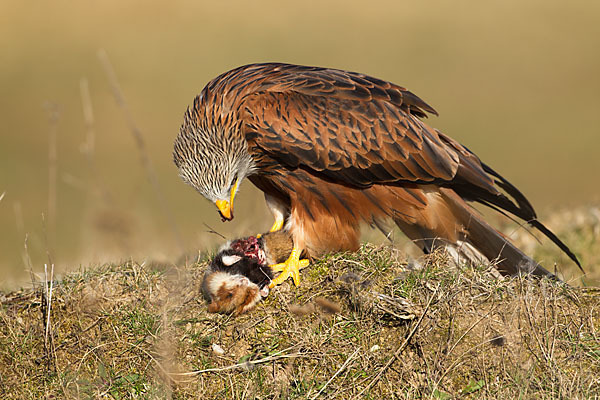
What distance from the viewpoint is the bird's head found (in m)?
5.12

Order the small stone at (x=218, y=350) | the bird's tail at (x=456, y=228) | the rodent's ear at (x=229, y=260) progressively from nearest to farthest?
1. the small stone at (x=218, y=350)
2. the rodent's ear at (x=229, y=260)
3. the bird's tail at (x=456, y=228)

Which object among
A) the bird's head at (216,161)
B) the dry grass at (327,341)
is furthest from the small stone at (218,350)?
the bird's head at (216,161)

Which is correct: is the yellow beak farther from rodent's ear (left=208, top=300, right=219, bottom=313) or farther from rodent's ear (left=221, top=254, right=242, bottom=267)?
rodent's ear (left=208, top=300, right=219, bottom=313)

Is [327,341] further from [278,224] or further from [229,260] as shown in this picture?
[278,224]

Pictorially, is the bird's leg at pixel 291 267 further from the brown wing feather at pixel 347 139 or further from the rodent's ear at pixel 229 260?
the brown wing feather at pixel 347 139

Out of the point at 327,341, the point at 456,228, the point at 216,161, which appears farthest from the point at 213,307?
the point at 456,228

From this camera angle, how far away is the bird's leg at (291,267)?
500 cm

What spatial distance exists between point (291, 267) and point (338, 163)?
3.00 feet

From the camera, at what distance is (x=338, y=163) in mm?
5270

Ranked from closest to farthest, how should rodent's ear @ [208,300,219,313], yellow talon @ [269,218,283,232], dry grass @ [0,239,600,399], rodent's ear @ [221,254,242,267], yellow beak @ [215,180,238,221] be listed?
1. dry grass @ [0,239,600,399]
2. rodent's ear @ [208,300,219,313]
3. rodent's ear @ [221,254,242,267]
4. yellow beak @ [215,180,238,221]
5. yellow talon @ [269,218,283,232]

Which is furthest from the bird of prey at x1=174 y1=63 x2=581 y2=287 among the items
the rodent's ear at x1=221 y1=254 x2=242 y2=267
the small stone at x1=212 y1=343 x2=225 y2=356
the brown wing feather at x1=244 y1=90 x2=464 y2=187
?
the small stone at x1=212 y1=343 x2=225 y2=356

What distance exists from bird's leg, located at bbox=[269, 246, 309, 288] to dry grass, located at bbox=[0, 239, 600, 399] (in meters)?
0.10

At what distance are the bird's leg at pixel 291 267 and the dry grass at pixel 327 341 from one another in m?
0.10

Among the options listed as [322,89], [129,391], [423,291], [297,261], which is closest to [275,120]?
[322,89]
